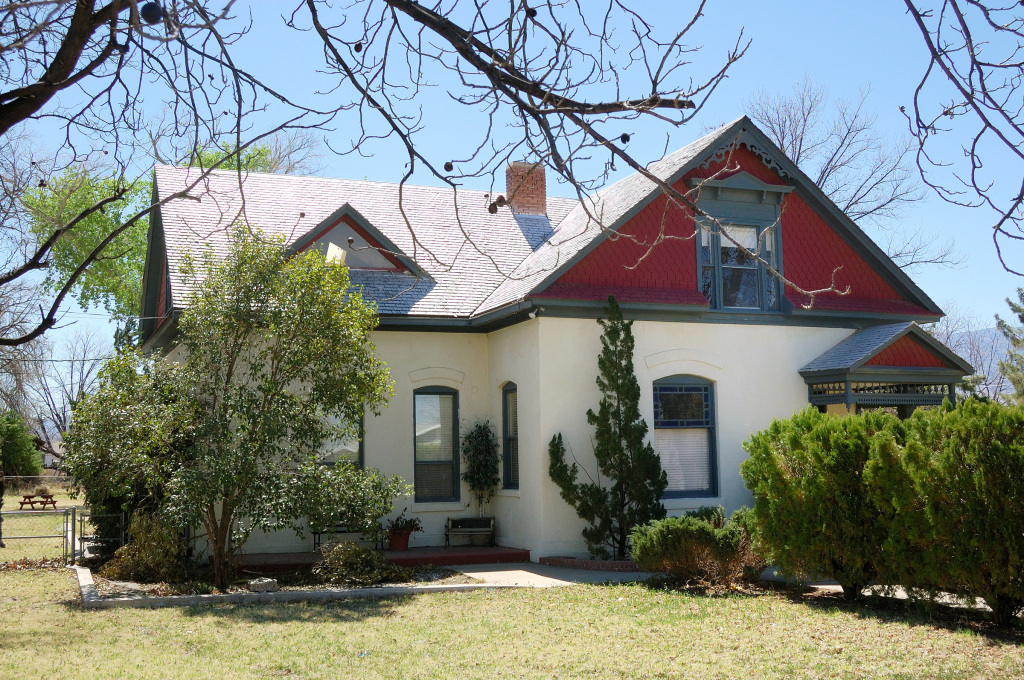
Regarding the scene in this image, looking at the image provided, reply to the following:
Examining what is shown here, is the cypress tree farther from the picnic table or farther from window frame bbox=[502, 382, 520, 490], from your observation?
the picnic table

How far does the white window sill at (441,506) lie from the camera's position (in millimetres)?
15266

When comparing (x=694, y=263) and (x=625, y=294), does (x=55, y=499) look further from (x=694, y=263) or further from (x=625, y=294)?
(x=694, y=263)

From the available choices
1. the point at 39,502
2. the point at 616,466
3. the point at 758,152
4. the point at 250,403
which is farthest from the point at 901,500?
the point at 39,502

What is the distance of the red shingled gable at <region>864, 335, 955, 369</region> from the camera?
Answer: 48.3ft

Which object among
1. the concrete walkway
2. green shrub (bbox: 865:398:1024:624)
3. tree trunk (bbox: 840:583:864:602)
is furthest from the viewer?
the concrete walkway

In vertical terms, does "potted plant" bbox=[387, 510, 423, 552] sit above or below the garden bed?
above

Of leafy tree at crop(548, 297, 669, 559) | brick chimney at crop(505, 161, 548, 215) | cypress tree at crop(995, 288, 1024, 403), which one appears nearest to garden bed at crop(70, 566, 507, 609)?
leafy tree at crop(548, 297, 669, 559)

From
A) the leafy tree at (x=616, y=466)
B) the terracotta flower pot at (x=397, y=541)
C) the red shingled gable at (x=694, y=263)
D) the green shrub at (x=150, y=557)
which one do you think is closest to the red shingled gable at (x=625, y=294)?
the red shingled gable at (x=694, y=263)

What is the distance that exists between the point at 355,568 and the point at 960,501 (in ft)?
23.9

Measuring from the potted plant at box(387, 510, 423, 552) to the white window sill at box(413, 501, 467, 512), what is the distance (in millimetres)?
411

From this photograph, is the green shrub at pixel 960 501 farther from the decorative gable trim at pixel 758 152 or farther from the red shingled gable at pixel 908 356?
the decorative gable trim at pixel 758 152

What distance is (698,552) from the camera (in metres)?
10.9

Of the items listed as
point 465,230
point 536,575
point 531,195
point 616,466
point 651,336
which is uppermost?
point 531,195

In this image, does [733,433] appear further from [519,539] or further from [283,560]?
[283,560]
